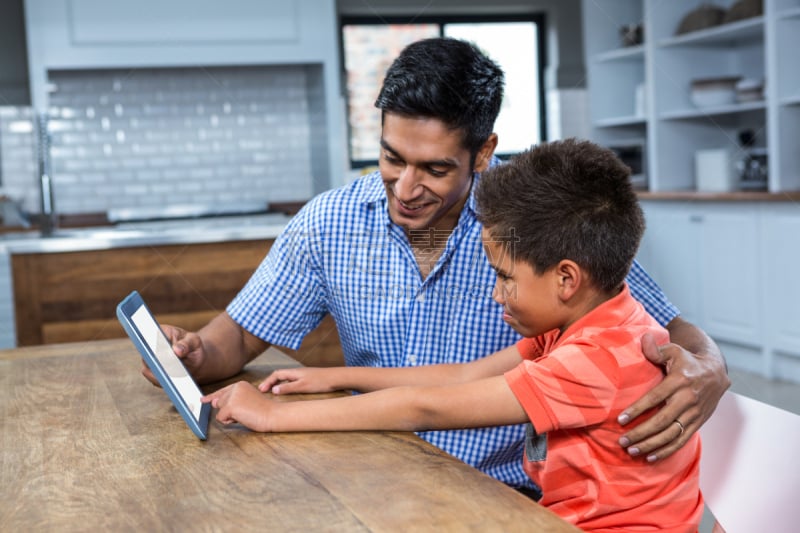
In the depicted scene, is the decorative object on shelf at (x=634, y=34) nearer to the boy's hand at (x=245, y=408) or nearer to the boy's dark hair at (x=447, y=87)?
the boy's dark hair at (x=447, y=87)

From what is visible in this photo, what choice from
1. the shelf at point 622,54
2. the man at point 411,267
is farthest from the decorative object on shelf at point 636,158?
the man at point 411,267

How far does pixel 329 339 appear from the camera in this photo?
346cm

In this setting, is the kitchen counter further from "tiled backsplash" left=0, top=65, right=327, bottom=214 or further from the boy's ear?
the boy's ear

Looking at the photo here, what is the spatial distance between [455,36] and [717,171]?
233 cm

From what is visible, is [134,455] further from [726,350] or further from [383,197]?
[726,350]

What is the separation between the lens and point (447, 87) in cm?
147

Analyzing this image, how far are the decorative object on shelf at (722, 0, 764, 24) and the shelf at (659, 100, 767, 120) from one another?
45 centimetres

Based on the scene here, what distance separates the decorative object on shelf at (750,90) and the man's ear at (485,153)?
3255mm

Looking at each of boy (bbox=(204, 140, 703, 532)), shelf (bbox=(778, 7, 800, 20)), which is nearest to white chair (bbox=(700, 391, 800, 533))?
boy (bbox=(204, 140, 703, 532))

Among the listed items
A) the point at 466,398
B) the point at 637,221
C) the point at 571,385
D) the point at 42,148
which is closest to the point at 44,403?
the point at 466,398

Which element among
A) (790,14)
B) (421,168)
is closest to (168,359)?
(421,168)

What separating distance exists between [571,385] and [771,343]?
347 cm

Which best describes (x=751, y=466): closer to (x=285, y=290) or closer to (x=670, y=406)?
(x=670, y=406)

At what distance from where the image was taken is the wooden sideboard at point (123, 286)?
3242mm
